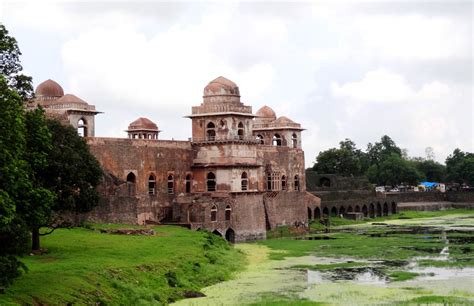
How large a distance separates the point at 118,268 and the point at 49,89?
86.8 ft

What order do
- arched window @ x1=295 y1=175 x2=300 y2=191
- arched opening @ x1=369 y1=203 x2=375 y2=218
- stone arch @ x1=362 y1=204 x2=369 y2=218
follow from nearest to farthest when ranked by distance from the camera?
arched window @ x1=295 y1=175 x2=300 y2=191 → stone arch @ x1=362 y1=204 x2=369 y2=218 → arched opening @ x1=369 y1=203 x2=375 y2=218

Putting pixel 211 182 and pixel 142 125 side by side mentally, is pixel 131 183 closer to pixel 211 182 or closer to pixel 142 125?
pixel 211 182

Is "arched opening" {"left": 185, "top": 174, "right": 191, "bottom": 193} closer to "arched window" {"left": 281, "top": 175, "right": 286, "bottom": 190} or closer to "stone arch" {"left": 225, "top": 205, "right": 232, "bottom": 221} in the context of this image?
"stone arch" {"left": 225, "top": 205, "right": 232, "bottom": 221}

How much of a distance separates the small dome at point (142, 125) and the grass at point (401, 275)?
36.8 meters

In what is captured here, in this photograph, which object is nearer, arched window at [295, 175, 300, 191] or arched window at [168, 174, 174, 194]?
arched window at [168, 174, 174, 194]

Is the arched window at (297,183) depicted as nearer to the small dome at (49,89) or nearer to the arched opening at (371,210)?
the arched opening at (371,210)

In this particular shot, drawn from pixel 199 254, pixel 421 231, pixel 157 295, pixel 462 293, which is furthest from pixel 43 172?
pixel 421 231

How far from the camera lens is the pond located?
30.3 meters

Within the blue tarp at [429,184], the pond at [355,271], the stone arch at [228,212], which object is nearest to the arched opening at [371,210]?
the pond at [355,271]

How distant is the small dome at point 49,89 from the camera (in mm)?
53688

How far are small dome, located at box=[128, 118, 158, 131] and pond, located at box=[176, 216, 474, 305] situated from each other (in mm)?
19283

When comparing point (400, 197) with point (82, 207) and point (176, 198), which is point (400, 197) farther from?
point (82, 207)

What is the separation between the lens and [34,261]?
95.3 ft

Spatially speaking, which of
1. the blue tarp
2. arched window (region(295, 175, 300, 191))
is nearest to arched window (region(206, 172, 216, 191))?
arched window (region(295, 175, 300, 191))
